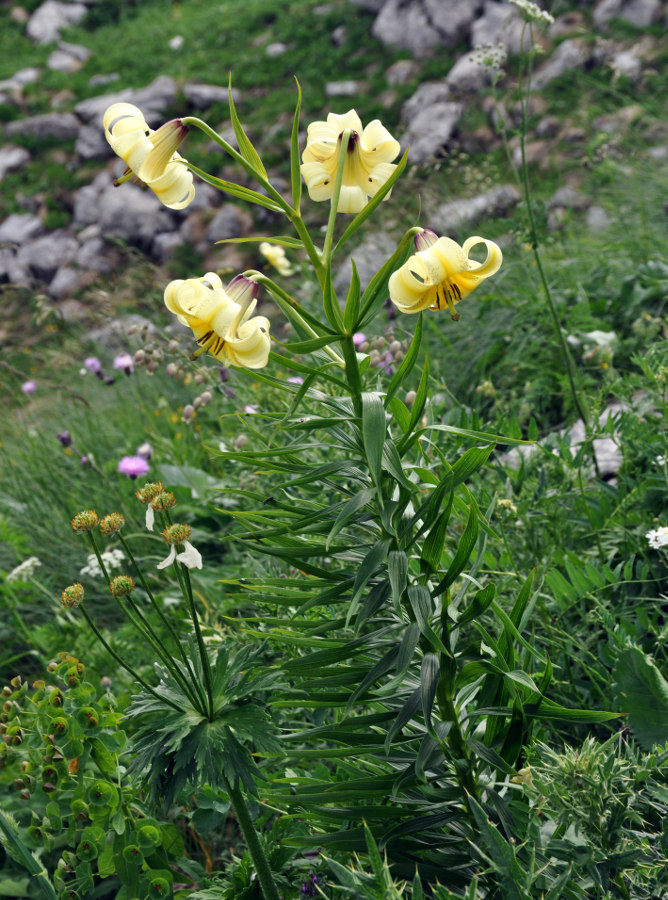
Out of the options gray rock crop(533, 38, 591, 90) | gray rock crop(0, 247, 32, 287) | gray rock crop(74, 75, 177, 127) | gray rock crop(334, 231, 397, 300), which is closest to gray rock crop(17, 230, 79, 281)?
gray rock crop(0, 247, 32, 287)

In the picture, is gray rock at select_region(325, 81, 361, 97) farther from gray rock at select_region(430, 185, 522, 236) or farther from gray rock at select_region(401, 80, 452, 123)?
gray rock at select_region(430, 185, 522, 236)

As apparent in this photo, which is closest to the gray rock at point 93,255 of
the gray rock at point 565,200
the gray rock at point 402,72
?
the gray rock at point 402,72

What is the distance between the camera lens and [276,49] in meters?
11.7

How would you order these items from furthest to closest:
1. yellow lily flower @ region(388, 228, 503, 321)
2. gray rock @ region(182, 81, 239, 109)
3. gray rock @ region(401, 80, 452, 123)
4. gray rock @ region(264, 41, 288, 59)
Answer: gray rock @ region(264, 41, 288, 59) → gray rock @ region(182, 81, 239, 109) → gray rock @ region(401, 80, 452, 123) → yellow lily flower @ region(388, 228, 503, 321)

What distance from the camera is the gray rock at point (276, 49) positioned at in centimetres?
1165

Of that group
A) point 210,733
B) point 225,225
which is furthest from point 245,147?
point 225,225

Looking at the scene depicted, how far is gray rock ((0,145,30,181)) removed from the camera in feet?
38.7

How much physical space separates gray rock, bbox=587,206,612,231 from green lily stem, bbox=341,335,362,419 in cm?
409

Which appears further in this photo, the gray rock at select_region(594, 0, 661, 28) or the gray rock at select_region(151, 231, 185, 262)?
the gray rock at select_region(151, 231, 185, 262)

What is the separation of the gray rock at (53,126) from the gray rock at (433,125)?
217 inches

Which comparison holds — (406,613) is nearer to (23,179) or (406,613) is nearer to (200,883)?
(200,883)

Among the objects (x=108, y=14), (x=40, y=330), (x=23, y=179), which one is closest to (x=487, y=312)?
(x=40, y=330)

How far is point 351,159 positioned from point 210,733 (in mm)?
880

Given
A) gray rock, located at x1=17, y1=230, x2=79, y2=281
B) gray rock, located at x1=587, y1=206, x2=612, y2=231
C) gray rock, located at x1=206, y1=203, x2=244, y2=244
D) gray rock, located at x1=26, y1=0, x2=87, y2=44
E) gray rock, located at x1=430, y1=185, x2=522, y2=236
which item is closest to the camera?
gray rock, located at x1=430, y1=185, x2=522, y2=236
